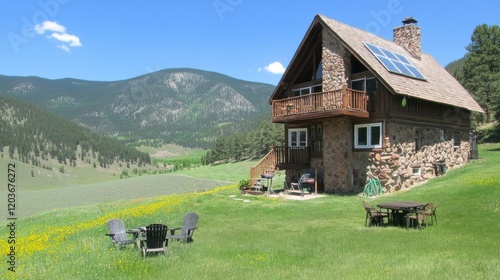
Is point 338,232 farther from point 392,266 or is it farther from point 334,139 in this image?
point 334,139

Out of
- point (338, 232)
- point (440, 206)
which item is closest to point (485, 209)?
point (440, 206)

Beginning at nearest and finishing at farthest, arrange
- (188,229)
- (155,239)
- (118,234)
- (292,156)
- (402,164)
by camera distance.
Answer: (155,239) → (118,234) → (188,229) → (402,164) → (292,156)

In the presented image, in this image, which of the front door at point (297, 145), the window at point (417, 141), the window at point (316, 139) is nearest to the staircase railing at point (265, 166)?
the front door at point (297, 145)

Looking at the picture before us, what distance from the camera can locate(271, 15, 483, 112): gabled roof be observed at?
23.1 metres

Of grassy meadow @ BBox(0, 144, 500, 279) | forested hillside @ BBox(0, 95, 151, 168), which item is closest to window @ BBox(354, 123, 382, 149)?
grassy meadow @ BBox(0, 144, 500, 279)

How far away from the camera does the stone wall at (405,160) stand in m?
23.1

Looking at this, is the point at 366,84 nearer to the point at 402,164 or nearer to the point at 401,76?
the point at 401,76

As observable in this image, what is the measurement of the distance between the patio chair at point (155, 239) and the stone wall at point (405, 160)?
50.7ft

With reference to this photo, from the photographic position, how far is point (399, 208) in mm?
13539

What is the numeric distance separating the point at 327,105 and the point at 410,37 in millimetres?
12476

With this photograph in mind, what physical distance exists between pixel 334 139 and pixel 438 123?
776 centimetres

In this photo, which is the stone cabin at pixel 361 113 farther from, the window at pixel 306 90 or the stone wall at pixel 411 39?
the stone wall at pixel 411 39

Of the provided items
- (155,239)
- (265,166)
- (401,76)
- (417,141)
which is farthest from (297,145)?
(155,239)

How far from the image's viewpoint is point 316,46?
2753cm
